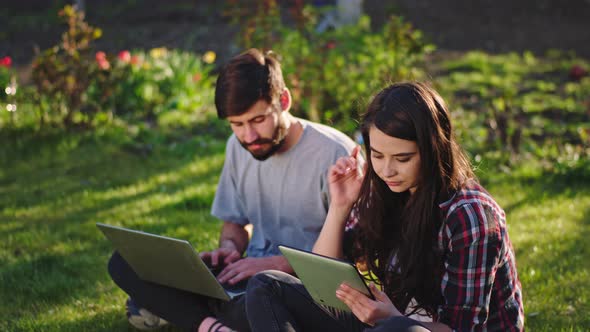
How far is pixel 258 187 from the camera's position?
3420 mm

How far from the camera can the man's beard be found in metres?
3.18

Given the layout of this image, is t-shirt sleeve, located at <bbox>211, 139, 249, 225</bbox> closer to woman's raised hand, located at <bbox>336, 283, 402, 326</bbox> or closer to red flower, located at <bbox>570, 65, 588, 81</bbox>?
woman's raised hand, located at <bbox>336, 283, 402, 326</bbox>

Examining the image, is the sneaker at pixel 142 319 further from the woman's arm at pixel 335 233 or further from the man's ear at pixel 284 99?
the man's ear at pixel 284 99

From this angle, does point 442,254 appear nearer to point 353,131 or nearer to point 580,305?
point 580,305

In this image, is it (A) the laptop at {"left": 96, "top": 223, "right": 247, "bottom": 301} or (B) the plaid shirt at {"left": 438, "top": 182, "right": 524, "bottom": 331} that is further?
(A) the laptop at {"left": 96, "top": 223, "right": 247, "bottom": 301}

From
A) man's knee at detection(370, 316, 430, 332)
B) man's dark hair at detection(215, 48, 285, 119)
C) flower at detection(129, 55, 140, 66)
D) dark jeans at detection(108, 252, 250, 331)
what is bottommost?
dark jeans at detection(108, 252, 250, 331)

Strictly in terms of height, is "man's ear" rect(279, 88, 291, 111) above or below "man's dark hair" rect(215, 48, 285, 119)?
below

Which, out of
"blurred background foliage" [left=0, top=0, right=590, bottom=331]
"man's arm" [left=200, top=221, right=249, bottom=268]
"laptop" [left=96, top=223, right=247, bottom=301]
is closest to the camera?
"laptop" [left=96, top=223, right=247, bottom=301]

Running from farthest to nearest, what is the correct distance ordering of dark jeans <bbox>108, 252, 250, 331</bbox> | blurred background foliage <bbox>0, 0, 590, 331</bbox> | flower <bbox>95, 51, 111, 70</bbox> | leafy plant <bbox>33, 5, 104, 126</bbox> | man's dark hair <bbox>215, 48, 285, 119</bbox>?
flower <bbox>95, 51, 111, 70</bbox> → leafy plant <bbox>33, 5, 104, 126</bbox> → blurred background foliage <bbox>0, 0, 590, 331</bbox> → dark jeans <bbox>108, 252, 250, 331</bbox> → man's dark hair <bbox>215, 48, 285, 119</bbox>

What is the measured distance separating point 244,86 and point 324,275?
0.95 meters

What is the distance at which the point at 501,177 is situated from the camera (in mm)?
5195

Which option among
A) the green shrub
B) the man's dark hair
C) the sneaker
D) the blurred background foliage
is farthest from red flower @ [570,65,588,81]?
the sneaker

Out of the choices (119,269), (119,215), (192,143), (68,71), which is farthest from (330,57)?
(119,269)

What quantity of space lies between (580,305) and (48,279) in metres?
2.59
